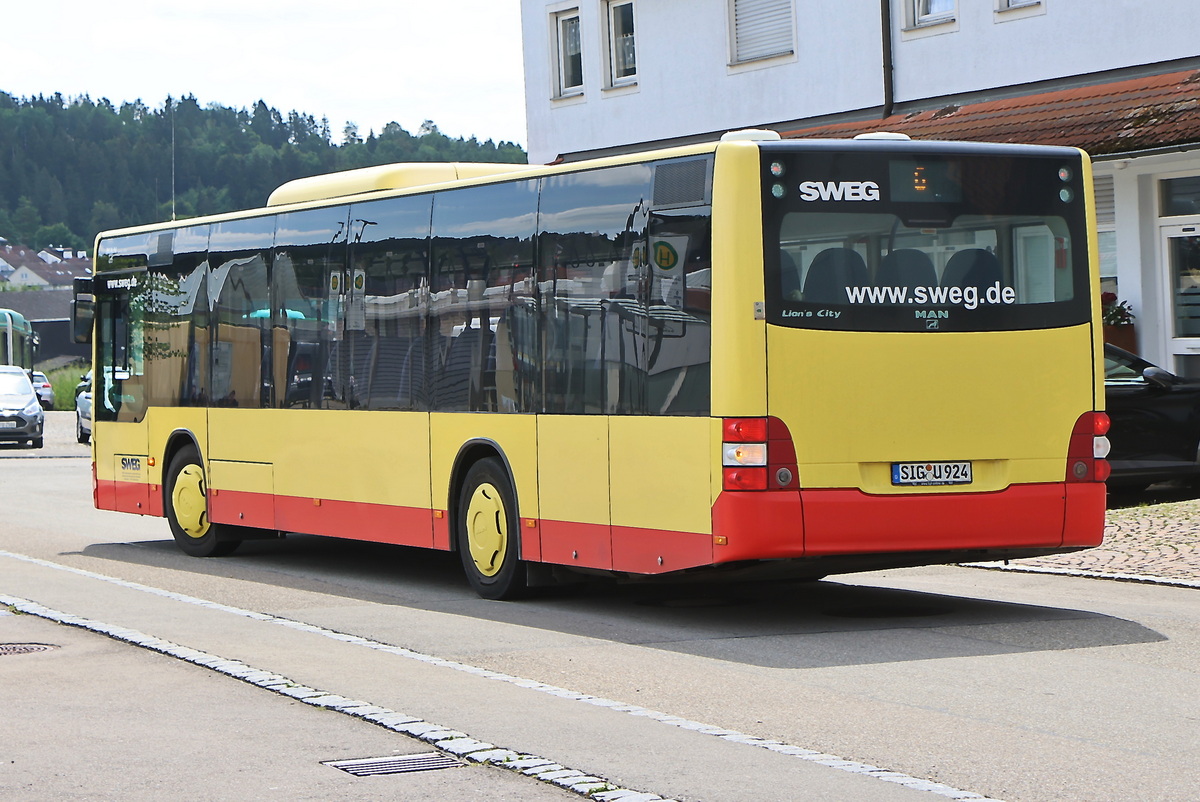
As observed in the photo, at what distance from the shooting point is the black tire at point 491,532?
41.5 ft

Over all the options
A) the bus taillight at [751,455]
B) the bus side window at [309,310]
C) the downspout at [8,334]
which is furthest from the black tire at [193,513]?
the downspout at [8,334]

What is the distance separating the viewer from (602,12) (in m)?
33.4

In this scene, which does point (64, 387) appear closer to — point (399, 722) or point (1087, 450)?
point (1087, 450)

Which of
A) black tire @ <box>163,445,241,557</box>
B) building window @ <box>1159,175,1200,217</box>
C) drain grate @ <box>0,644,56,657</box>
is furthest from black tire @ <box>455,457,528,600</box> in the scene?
building window @ <box>1159,175,1200,217</box>

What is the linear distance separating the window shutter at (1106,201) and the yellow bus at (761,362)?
1267 cm

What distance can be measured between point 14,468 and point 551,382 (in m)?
23.4

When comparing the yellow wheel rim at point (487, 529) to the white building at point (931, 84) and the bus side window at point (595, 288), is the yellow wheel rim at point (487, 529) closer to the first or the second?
the bus side window at point (595, 288)

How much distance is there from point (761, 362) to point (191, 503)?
313 inches

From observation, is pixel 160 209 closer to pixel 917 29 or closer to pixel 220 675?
pixel 220 675

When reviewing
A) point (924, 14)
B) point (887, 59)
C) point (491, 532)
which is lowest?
point (491, 532)

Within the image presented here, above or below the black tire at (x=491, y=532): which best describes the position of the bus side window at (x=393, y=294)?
above

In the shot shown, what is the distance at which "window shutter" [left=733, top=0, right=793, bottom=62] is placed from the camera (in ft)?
97.7

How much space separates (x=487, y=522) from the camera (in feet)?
42.1

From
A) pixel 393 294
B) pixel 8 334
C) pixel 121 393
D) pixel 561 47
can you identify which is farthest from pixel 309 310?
pixel 8 334
